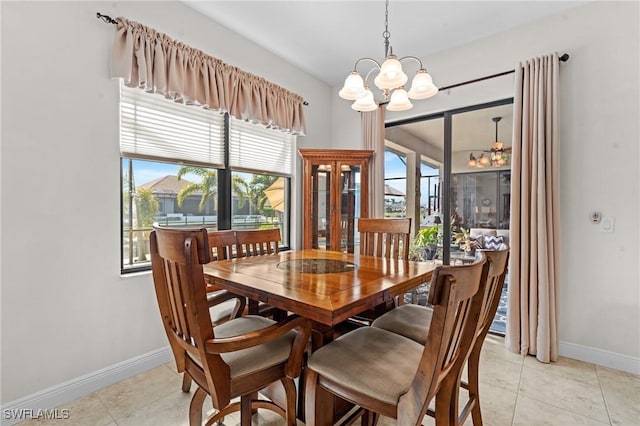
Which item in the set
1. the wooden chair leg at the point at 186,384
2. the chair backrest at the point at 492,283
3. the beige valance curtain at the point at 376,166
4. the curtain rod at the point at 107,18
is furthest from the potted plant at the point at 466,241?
the curtain rod at the point at 107,18

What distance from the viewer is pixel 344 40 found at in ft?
9.55

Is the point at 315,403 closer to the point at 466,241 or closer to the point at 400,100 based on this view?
the point at 400,100

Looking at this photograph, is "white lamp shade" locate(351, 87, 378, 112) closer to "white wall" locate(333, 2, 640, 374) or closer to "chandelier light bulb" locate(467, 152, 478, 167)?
"chandelier light bulb" locate(467, 152, 478, 167)

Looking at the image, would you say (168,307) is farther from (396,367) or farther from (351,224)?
(351,224)

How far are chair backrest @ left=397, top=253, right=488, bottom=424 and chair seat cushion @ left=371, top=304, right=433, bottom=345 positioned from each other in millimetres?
467

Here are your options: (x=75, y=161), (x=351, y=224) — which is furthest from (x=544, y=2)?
(x=75, y=161)

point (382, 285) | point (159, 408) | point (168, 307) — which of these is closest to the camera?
point (168, 307)

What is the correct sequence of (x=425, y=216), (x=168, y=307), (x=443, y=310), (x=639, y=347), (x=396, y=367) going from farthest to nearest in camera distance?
(x=425, y=216), (x=639, y=347), (x=168, y=307), (x=396, y=367), (x=443, y=310)

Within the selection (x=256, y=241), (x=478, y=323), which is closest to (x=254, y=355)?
(x=478, y=323)

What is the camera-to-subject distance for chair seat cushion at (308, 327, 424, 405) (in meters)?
1.11

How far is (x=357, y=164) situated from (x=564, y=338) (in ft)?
7.93

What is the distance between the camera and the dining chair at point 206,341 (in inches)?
41.9

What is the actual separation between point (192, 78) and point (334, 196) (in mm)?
1769

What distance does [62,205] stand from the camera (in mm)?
1840
